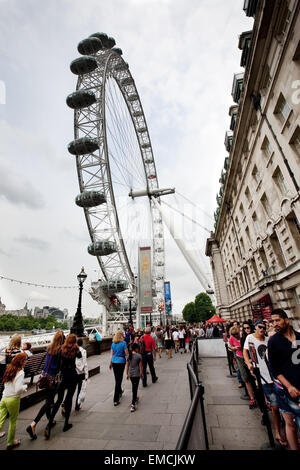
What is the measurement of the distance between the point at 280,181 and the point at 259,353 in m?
14.0

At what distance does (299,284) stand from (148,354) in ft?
34.1

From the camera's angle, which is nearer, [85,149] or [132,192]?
[85,149]

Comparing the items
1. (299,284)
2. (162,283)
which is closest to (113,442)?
(299,284)

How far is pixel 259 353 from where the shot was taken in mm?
5121

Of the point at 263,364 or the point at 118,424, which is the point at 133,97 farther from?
the point at 118,424

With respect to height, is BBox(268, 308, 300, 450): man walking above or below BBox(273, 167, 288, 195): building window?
below

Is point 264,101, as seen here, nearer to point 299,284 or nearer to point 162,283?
point 299,284

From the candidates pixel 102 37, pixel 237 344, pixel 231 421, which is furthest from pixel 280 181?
pixel 102 37

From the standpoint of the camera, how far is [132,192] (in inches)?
2175

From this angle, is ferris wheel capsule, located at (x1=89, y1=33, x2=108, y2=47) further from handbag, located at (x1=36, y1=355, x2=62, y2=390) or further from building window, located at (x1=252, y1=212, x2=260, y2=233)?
handbag, located at (x1=36, y1=355, x2=62, y2=390)

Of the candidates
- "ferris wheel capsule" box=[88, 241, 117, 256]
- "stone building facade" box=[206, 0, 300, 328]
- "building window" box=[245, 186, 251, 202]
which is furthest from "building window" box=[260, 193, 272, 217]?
"ferris wheel capsule" box=[88, 241, 117, 256]

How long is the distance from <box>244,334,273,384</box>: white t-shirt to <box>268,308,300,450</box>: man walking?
3.34 ft

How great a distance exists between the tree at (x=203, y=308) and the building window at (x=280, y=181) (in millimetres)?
73613

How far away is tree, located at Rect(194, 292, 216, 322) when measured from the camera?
8131 centimetres
